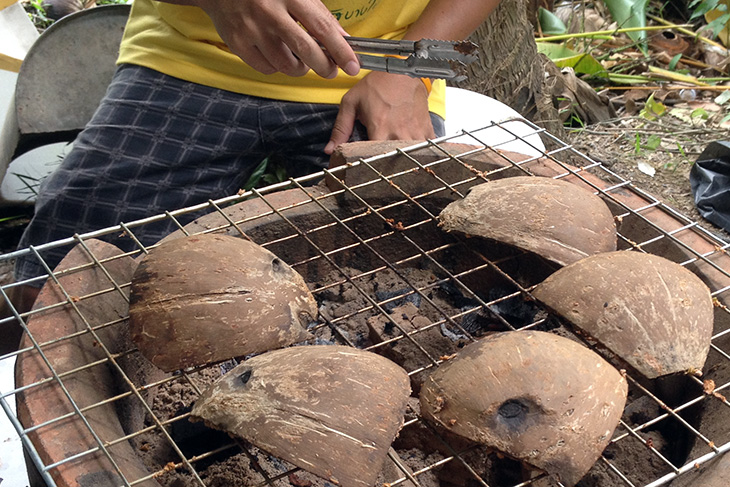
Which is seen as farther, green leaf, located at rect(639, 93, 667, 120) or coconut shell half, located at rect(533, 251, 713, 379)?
green leaf, located at rect(639, 93, 667, 120)

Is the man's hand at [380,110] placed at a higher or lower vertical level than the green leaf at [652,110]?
higher

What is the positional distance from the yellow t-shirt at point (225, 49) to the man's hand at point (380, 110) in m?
0.14

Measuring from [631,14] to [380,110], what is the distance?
299cm

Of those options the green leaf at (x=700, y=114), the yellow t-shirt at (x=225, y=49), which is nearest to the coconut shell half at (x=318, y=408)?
the yellow t-shirt at (x=225, y=49)

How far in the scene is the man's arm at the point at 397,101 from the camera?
99.9 inches

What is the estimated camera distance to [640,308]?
152 centimetres

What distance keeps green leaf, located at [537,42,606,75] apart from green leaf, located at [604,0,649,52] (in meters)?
0.39

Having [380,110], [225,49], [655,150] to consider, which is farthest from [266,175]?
[655,150]

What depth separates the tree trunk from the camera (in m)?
3.65

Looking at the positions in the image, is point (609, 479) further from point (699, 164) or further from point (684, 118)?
point (684, 118)

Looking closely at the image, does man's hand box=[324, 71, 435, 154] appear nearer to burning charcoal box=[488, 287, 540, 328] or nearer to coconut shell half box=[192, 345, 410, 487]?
burning charcoal box=[488, 287, 540, 328]

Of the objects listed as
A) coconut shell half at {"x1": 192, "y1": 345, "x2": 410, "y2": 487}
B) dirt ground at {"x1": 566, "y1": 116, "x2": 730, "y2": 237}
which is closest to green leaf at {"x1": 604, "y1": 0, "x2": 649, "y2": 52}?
dirt ground at {"x1": 566, "y1": 116, "x2": 730, "y2": 237}

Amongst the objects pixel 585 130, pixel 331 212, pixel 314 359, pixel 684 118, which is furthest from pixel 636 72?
pixel 314 359

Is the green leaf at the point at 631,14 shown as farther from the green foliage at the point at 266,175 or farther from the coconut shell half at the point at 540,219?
the coconut shell half at the point at 540,219
